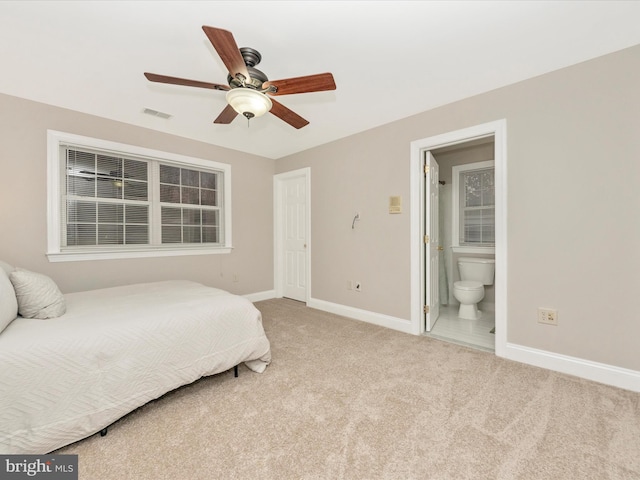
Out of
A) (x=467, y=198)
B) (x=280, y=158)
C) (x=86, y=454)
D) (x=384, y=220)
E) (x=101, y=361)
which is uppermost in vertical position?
(x=280, y=158)

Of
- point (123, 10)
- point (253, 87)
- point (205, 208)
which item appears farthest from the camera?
point (205, 208)

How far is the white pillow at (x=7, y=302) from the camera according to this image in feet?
4.72

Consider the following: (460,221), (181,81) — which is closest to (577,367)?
(460,221)

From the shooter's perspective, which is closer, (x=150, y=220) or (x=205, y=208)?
(x=150, y=220)

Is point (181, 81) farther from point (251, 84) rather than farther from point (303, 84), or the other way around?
point (303, 84)

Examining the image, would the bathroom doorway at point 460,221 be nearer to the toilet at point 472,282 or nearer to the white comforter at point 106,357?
the toilet at point 472,282

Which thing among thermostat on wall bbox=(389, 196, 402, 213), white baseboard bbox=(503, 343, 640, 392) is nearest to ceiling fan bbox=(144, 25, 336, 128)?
thermostat on wall bbox=(389, 196, 402, 213)

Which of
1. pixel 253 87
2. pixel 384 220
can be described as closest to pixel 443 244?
pixel 384 220

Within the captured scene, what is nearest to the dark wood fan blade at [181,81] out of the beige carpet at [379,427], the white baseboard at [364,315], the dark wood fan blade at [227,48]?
the dark wood fan blade at [227,48]

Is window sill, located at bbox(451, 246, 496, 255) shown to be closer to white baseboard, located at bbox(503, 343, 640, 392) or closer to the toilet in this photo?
the toilet

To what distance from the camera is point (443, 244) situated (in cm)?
430

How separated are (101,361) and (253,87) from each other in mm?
1855

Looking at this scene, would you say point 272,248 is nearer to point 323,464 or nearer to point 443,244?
point 443,244

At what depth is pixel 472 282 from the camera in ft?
12.0
